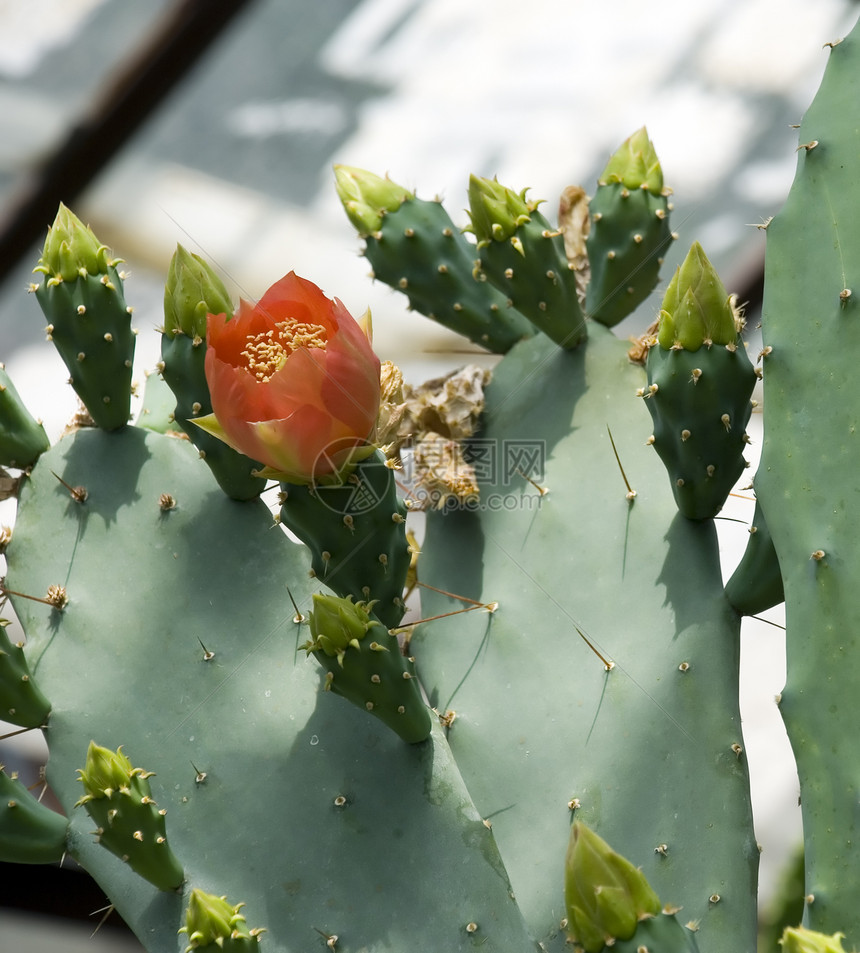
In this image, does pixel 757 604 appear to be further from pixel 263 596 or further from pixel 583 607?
pixel 263 596

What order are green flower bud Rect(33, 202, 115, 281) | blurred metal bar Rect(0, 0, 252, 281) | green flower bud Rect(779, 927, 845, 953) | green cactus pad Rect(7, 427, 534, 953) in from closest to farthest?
1. green flower bud Rect(779, 927, 845, 953)
2. green cactus pad Rect(7, 427, 534, 953)
3. green flower bud Rect(33, 202, 115, 281)
4. blurred metal bar Rect(0, 0, 252, 281)

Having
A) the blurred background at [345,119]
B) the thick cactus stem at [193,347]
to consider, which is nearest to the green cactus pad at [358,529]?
the thick cactus stem at [193,347]

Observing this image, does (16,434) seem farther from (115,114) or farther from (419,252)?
(115,114)

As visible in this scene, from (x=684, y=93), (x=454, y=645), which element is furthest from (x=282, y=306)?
(x=684, y=93)

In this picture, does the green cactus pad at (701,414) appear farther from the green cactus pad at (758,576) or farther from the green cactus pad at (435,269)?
the green cactus pad at (435,269)

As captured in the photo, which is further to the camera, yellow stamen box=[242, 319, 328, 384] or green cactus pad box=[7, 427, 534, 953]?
green cactus pad box=[7, 427, 534, 953]

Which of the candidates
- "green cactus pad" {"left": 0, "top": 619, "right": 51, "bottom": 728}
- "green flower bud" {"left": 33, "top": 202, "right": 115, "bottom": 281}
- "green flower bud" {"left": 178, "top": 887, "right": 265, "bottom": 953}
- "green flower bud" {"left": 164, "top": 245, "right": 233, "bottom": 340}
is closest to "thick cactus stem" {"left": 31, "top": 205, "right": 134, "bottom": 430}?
"green flower bud" {"left": 33, "top": 202, "right": 115, "bottom": 281}

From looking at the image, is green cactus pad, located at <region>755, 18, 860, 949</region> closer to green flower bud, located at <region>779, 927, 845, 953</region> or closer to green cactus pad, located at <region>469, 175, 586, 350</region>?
green flower bud, located at <region>779, 927, 845, 953</region>

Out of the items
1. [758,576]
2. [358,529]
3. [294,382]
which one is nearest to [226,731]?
[358,529]
